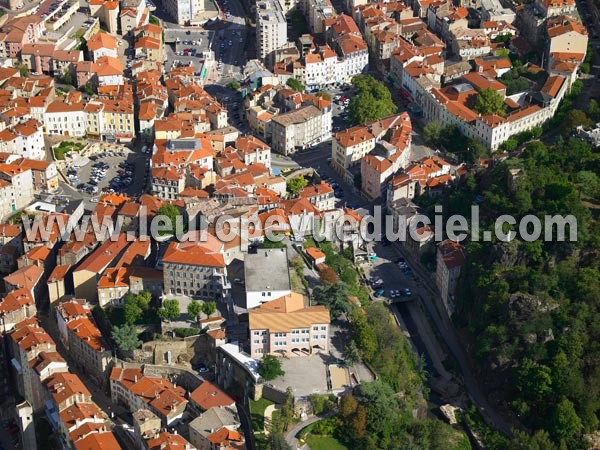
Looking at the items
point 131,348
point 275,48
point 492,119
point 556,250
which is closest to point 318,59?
point 275,48

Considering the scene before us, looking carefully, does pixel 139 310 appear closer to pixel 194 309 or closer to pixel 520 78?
pixel 194 309

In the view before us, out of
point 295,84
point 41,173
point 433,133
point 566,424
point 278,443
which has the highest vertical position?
point 295,84

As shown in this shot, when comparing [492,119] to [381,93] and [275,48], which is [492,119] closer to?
[381,93]

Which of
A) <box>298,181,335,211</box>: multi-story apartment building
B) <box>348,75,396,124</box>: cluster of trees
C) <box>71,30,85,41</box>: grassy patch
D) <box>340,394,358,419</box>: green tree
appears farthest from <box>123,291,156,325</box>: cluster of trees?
<box>71,30,85,41</box>: grassy patch

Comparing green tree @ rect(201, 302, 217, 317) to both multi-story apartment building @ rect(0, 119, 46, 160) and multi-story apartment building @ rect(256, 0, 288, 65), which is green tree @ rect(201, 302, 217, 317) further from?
multi-story apartment building @ rect(256, 0, 288, 65)

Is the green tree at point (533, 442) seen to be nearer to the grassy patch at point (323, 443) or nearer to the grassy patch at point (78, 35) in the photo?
the grassy patch at point (323, 443)

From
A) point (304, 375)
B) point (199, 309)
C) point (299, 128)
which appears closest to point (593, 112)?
point (299, 128)
